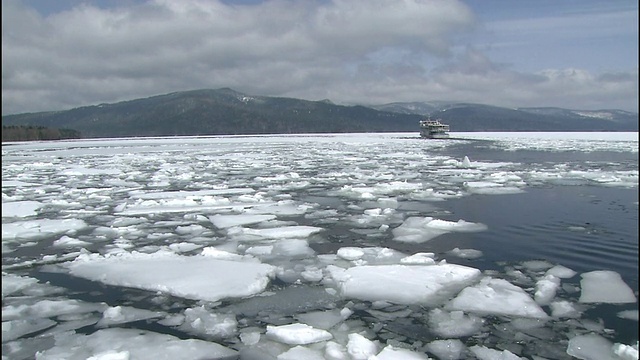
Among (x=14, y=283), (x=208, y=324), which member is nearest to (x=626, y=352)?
(x=208, y=324)

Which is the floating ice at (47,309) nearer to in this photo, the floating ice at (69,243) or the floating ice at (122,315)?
the floating ice at (122,315)

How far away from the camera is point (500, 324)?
4.26m

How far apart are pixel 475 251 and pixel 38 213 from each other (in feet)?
29.1

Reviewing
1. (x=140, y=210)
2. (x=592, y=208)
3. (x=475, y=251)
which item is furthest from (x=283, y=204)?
(x=592, y=208)

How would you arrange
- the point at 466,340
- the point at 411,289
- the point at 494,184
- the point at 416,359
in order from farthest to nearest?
1. the point at 494,184
2. the point at 411,289
3. the point at 466,340
4. the point at 416,359

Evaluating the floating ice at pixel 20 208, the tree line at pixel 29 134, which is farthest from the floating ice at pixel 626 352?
the tree line at pixel 29 134

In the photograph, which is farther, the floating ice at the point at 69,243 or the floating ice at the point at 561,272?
the floating ice at the point at 69,243

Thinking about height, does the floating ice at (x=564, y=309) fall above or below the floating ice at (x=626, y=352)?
below

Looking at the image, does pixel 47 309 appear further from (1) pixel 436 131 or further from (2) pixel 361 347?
(1) pixel 436 131

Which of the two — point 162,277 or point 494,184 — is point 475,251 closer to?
point 162,277

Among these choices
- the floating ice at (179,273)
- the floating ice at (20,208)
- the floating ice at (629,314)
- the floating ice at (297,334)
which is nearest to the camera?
the floating ice at (297,334)

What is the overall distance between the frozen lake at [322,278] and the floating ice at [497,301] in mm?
22

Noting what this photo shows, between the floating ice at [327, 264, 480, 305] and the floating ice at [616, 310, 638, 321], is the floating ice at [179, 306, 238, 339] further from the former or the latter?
the floating ice at [616, 310, 638, 321]

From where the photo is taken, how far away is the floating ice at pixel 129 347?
12.1 feet
